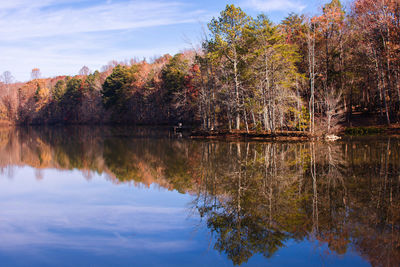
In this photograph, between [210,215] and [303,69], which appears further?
[303,69]

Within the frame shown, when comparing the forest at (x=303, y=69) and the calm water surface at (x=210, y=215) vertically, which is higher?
the forest at (x=303, y=69)

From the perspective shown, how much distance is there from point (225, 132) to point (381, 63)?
1612 centimetres

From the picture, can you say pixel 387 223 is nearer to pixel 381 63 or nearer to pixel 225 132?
pixel 225 132

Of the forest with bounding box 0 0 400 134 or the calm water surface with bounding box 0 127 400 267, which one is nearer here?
the calm water surface with bounding box 0 127 400 267

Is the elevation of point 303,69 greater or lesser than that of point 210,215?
greater

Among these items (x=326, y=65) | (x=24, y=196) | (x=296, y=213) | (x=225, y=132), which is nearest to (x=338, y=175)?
(x=296, y=213)

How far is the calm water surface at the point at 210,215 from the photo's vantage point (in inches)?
245

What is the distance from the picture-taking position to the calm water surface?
245 inches

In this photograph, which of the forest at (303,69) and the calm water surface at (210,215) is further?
the forest at (303,69)

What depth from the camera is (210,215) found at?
28.2 feet

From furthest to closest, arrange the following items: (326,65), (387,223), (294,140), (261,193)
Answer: (326,65)
(294,140)
(261,193)
(387,223)

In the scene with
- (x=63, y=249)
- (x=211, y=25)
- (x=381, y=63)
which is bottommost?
(x=63, y=249)

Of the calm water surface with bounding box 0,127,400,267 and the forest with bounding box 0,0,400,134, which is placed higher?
the forest with bounding box 0,0,400,134

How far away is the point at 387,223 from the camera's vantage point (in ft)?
23.7
